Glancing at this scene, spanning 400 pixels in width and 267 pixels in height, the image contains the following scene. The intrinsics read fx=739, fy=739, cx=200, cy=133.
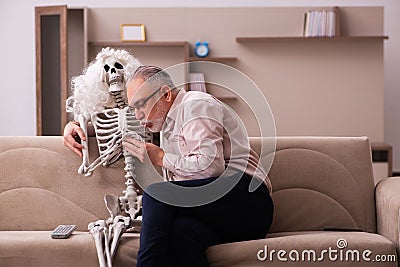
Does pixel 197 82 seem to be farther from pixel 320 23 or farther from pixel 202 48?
pixel 320 23

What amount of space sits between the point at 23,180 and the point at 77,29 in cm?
353

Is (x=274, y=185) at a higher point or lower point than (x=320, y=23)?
lower

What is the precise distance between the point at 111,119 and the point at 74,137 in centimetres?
18

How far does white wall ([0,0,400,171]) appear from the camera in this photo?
687cm

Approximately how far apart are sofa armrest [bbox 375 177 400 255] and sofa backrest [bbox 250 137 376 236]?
0.23 feet

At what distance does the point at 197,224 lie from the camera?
2.61 m

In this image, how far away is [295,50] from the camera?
6316 mm

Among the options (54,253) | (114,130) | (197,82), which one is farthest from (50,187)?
(197,82)

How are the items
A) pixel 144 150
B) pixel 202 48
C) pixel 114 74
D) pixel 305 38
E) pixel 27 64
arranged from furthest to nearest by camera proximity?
pixel 27 64 < pixel 202 48 < pixel 305 38 < pixel 114 74 < pixel 144 150

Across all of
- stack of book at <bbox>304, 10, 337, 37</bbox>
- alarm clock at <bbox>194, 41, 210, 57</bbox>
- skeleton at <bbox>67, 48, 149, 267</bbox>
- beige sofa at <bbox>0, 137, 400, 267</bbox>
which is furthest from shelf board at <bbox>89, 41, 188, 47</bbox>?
beige sofa at <bbox>0, 137, 400, 267</bbox>

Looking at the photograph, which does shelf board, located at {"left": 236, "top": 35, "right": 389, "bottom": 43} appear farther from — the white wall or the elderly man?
the elderly man

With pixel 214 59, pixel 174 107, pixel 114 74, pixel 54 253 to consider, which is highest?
pixel 214 59

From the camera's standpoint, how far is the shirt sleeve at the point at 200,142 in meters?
2.62

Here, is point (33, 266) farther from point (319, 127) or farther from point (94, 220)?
point (319, 127)
